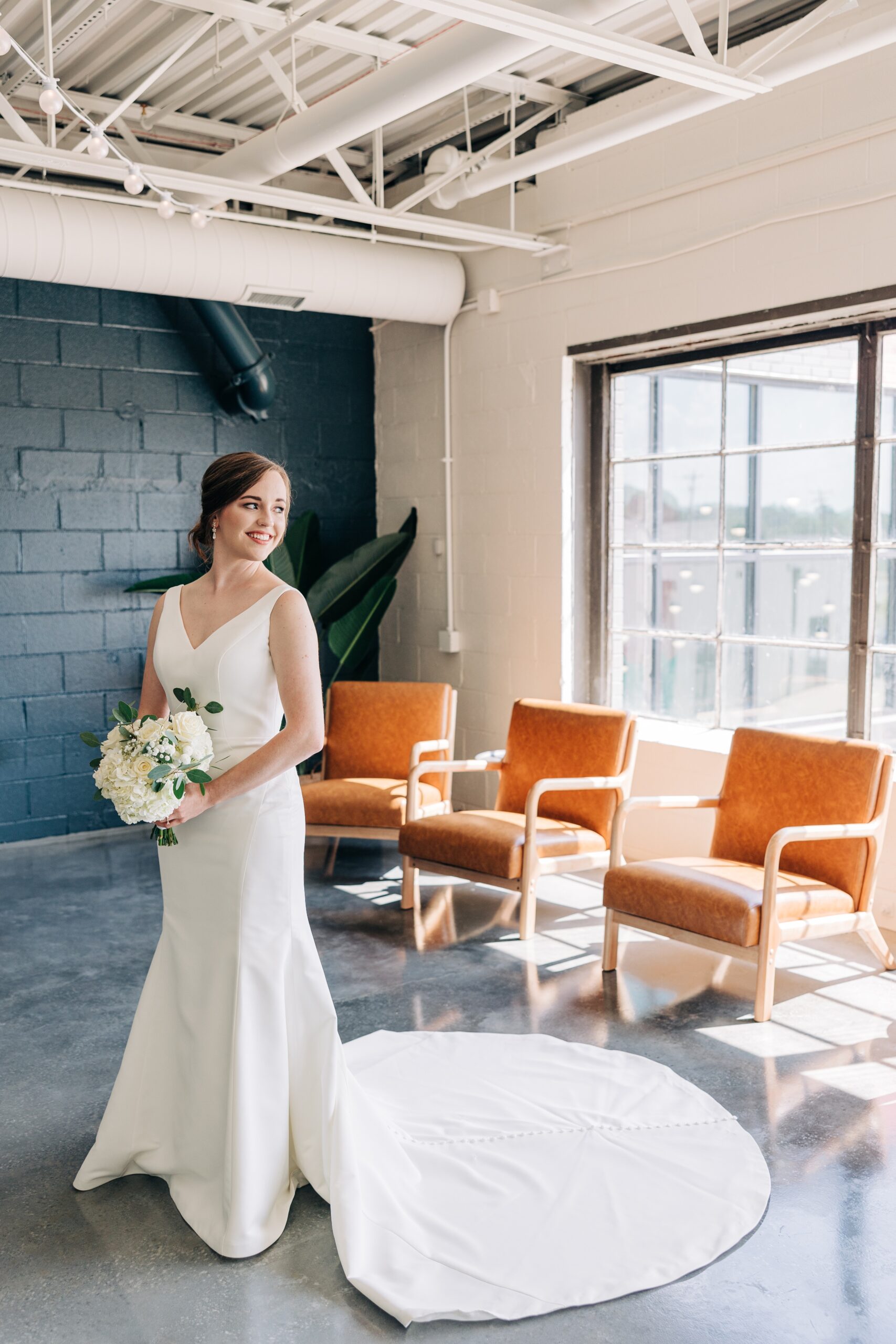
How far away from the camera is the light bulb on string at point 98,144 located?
362 centimetres

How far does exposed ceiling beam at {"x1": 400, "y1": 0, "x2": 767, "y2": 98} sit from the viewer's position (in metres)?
3.10

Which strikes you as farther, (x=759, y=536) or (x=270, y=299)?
(x=270, y=299)

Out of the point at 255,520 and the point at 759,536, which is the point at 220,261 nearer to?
the point at 759,536

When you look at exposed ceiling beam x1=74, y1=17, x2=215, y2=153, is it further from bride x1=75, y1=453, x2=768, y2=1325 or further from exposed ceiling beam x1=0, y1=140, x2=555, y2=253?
bride x1=75, y1=453, x2=768, y2=1325

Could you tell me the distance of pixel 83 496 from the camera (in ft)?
20.7

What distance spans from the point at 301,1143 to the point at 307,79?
14.9 ft

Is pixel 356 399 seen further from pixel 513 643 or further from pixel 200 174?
pixel 200 174

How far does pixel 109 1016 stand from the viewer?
3906mm

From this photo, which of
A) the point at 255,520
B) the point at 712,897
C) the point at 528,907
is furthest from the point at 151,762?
the point at 528,907

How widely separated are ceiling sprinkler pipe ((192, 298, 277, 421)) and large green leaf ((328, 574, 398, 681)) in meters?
1.21

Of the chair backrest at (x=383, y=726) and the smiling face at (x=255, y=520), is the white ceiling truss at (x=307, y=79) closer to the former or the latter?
the smiling face at (x=255, y=520)

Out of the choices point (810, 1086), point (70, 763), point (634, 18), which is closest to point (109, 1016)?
point (810, 1086)

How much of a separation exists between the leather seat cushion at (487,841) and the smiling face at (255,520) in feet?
6.98

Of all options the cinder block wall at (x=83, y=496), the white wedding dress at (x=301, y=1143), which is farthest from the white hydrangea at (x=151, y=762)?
the cinder block wall at (x=83, y=496)
